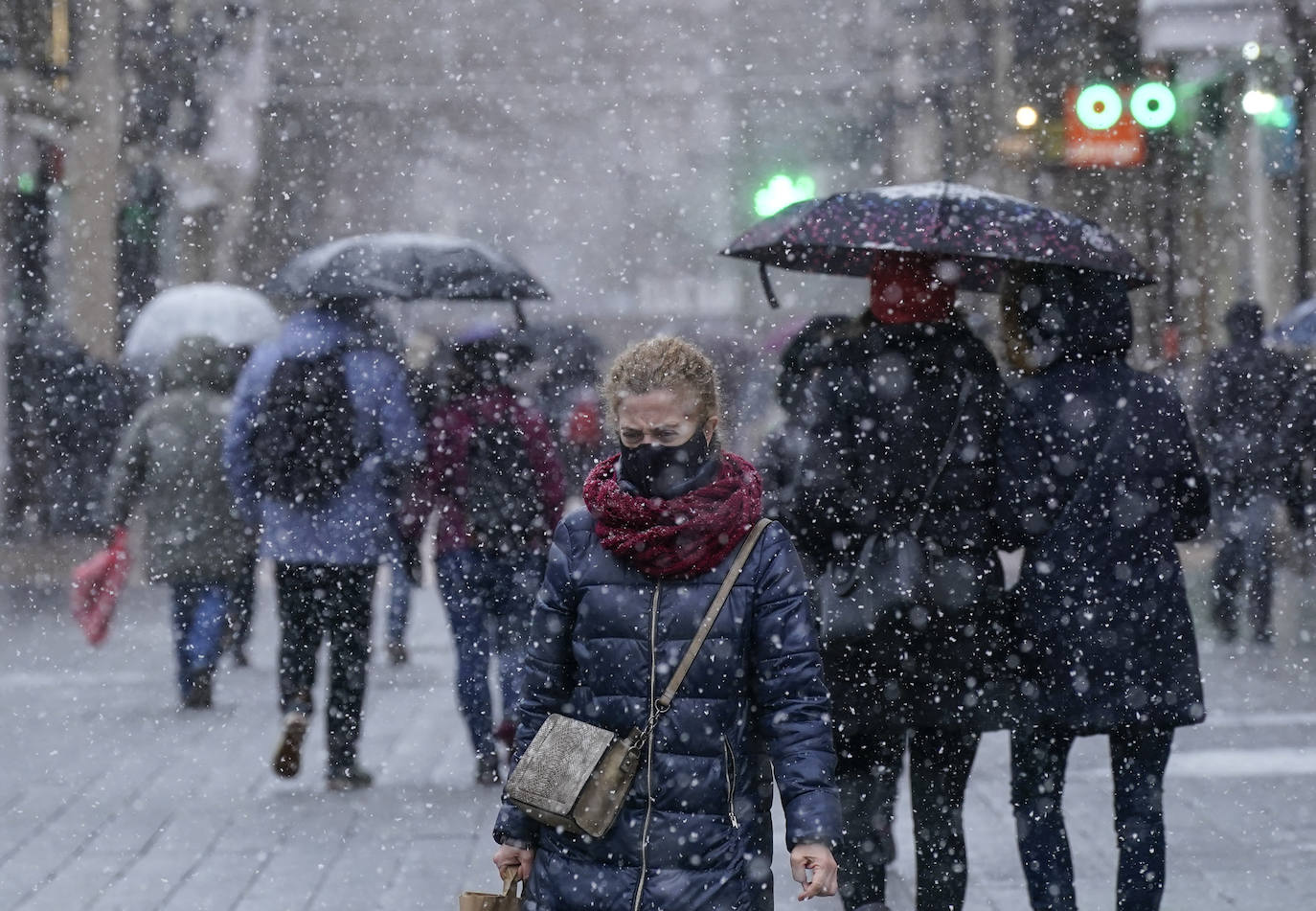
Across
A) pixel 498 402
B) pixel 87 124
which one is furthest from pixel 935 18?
pixel 498 402

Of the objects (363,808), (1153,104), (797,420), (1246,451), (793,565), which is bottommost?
(363,808)

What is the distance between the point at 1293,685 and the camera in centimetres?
907

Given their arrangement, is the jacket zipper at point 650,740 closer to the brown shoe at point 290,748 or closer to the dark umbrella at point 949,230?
the dark umbrella at point 949,230

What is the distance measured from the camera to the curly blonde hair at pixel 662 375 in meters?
3.34

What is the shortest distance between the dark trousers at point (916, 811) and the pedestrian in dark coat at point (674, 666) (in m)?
1.24

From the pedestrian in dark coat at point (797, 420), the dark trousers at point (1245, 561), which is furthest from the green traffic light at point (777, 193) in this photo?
the pedestrian in dark coat at point (797, 420)

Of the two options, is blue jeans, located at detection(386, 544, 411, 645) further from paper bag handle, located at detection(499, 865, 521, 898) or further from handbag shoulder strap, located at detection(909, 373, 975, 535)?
paper bag handle, located at detection(499, 865, 521, 898)

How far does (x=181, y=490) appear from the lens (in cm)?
864

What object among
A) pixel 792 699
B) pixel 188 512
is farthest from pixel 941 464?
pixel 188 512

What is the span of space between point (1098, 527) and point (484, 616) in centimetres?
316

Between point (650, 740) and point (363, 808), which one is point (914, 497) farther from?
point (363, 808)

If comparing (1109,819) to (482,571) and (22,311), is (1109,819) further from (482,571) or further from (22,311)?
(22,311)

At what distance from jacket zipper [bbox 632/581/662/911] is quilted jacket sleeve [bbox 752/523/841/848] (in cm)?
20

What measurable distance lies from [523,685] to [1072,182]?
18.4m
